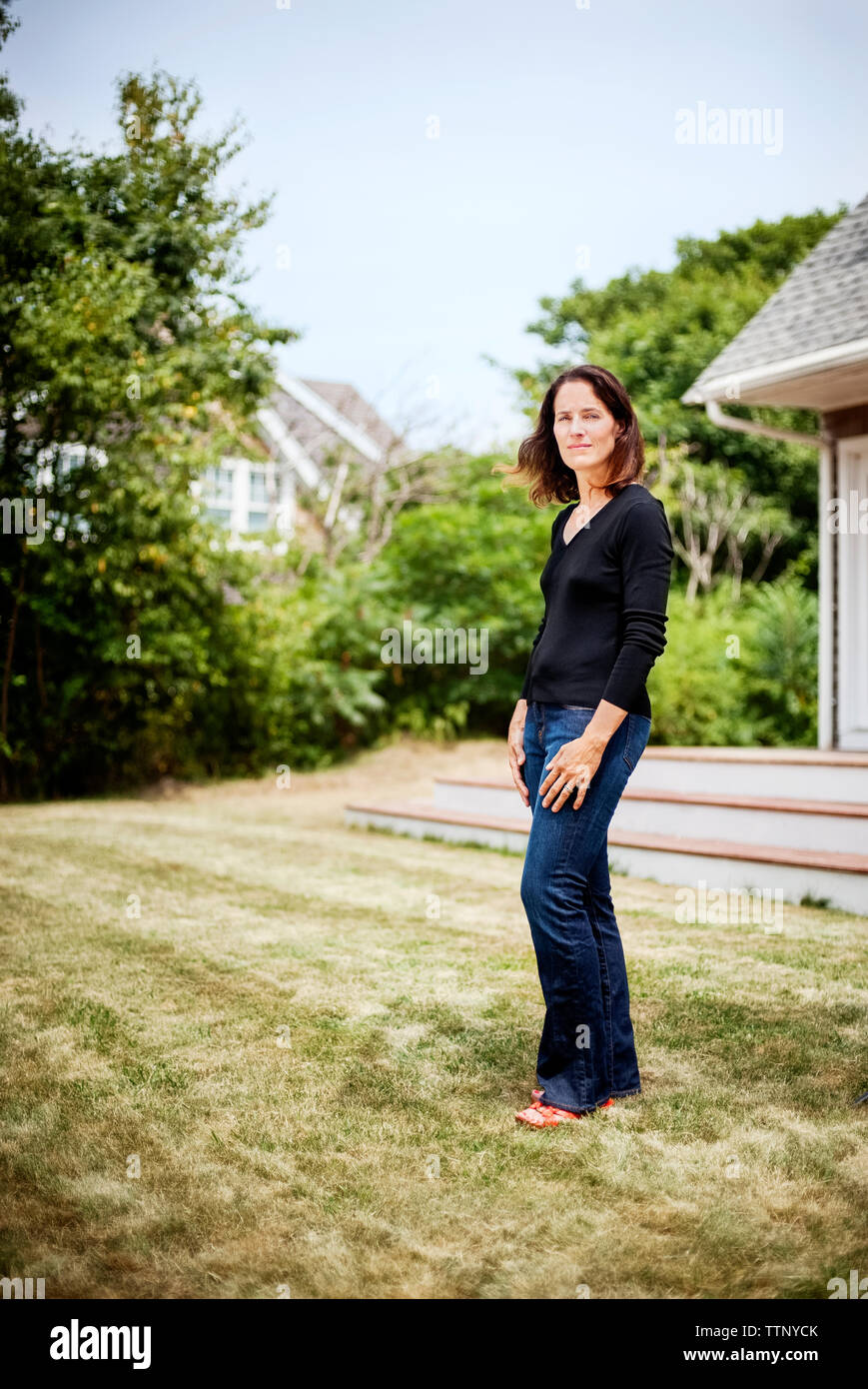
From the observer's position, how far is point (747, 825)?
6.01 meters

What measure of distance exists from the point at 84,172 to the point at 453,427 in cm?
674

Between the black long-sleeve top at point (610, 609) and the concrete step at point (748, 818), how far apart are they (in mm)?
3371

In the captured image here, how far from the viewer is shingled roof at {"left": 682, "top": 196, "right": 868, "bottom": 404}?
23.9 ft

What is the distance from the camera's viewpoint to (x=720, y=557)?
698 inches

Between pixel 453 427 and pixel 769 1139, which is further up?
pixel 453 427

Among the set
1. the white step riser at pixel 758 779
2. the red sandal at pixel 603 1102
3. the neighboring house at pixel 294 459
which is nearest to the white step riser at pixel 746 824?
the white step riser at pixel 758 779

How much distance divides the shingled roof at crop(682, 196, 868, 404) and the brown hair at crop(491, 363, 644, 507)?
4.77 m

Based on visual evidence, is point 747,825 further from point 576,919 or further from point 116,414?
point 116,414

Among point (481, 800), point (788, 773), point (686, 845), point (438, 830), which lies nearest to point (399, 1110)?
point (686, 845)

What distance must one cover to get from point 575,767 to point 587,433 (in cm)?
81

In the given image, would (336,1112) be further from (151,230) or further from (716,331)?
(716,331)

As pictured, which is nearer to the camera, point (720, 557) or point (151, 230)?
point (151, 230)
